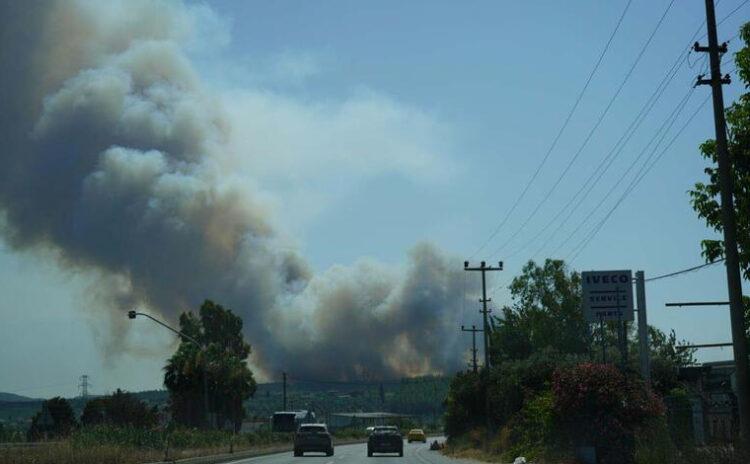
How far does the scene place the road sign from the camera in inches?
2018

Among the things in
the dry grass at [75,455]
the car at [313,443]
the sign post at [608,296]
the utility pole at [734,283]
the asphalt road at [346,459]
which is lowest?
the asphalt road at [346,459]

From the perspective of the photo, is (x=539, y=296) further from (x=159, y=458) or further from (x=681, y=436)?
(x=681, y=436)

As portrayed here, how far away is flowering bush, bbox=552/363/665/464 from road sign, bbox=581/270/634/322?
2094 centimetres

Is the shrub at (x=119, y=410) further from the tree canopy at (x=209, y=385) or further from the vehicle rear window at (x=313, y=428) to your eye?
the vehicle rear window at (x=313, y=428)

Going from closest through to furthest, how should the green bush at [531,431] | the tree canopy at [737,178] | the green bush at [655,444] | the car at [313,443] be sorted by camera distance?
1. the tree canopy at [737,178]
2. the green bush at [655,444]
3. the green bush at [531,431]
4. the car at [313,443]

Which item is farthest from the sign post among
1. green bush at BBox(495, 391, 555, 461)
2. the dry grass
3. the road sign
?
the dry grass

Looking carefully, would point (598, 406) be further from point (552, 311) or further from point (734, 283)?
point (552, 311)

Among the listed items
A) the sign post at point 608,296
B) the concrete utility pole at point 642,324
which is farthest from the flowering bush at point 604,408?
the sign post at point 608,296

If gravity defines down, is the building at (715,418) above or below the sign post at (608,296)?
below

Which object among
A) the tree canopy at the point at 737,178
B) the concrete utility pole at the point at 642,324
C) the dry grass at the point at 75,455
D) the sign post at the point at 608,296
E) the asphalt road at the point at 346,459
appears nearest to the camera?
the tree canopy at the point at 737,178

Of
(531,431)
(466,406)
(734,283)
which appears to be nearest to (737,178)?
(734,283)

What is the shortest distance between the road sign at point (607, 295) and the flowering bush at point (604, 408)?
68.7 ft

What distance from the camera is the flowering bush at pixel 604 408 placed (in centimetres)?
2883

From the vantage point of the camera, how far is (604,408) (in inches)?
1159
